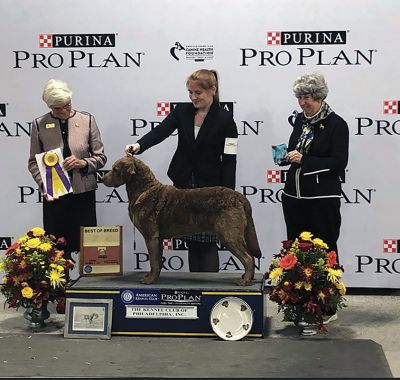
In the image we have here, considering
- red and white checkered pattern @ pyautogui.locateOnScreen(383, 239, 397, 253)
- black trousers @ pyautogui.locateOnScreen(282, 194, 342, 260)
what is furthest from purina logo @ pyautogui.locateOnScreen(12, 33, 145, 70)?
red and white checkered pattern @ pyautogui.locateOnScreen(383, 239, 397, 253)

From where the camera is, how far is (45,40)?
448 cm

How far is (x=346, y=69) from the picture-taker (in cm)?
437

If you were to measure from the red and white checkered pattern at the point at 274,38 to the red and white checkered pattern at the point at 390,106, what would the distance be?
0.73 m

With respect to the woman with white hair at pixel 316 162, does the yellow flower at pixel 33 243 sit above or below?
below

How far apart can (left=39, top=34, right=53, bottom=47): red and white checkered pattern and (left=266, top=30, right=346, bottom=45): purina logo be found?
4.30 feet

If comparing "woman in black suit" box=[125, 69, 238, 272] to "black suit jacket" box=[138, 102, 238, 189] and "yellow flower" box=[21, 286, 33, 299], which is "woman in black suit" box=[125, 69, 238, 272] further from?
"yellow flower" box=[21, 286, 33, 299]

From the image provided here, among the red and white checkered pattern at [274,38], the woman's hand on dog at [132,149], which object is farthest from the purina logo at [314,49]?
the woman's hand on dog at [132,149]

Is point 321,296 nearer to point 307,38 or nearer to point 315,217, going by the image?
point 315,217

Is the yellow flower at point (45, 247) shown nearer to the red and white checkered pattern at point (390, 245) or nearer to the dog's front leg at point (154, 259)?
the dog's front leg at point (154, 259)

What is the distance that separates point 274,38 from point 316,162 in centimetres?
101

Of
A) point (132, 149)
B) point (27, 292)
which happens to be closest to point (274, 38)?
point (132, 149)

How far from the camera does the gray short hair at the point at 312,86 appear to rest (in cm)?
370

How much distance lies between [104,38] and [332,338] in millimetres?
2211

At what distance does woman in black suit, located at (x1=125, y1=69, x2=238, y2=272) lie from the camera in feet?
12.6
